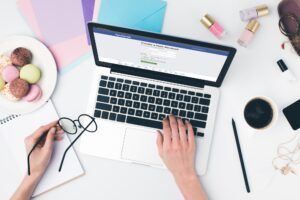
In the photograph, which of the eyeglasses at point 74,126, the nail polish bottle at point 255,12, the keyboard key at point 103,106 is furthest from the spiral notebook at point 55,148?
the nail polish bottle at point 255,12

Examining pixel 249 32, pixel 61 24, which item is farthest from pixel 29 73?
pixel 249 32

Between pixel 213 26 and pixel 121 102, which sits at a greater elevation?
pixel 213 26

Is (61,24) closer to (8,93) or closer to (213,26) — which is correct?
(8,93)

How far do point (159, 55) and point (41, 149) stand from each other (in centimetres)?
40

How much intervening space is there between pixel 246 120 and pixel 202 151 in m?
0.14

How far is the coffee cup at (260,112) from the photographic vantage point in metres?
0.98

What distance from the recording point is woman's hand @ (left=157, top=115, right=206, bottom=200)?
3.22 ft

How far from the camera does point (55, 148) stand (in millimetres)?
1015

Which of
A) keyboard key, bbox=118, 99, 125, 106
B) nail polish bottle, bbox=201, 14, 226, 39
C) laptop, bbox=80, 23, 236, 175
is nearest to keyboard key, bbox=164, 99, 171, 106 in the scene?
laptop, bbox=80, 23, 236, 175

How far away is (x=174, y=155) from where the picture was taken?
99 cm

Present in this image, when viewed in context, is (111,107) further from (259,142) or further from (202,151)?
(259,142)

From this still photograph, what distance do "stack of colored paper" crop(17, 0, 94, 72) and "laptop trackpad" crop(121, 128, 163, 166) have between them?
26 cm

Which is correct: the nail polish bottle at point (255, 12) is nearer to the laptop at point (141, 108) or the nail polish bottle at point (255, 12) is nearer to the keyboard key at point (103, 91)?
the laptop at point (141, 108)

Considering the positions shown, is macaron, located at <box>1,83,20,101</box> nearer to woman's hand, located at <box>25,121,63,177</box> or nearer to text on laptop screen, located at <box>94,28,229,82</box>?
woman's hand, located at <box>25,121,63,177</box>
